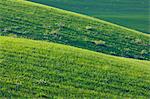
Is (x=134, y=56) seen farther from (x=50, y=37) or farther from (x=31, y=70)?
(x=31, y=70)

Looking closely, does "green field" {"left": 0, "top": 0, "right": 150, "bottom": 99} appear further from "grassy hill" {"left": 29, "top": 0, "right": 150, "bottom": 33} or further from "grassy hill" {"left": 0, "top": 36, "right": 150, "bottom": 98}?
"grassy hill" {"left": 29, "top": 0, "right": 150, "bottom": 33}

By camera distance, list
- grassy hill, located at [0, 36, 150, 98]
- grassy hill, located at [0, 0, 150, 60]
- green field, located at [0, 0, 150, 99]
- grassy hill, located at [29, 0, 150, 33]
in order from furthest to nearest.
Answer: grassy hill, located at [29, 0, 150, 33] → grassy hill, located at [0, 0, 150, 60] → green field, located at [0, 0, 150, 99] → grassy hill, located at [0, 36, 150, 98]

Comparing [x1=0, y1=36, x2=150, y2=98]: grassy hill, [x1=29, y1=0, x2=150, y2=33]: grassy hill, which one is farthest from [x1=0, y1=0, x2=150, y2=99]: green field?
[x1=29, y1=0, x2=150, y2=33]: grassy hill

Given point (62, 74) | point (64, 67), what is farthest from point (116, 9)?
point (62, 74)

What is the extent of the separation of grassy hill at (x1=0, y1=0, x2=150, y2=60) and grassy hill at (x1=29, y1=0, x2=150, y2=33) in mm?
12107

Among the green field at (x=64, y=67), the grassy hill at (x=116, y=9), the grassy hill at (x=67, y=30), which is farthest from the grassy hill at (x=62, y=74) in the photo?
the grassy hill at (x=116, y=9)

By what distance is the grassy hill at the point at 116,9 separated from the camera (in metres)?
55.1

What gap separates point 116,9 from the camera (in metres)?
64.3

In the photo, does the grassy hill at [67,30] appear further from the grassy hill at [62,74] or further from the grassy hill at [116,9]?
the grassy hill at [116,9]

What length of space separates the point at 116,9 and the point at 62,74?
4427 cm

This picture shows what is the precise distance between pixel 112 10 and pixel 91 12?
200 inches

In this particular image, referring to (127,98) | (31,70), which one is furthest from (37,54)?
(127,98)

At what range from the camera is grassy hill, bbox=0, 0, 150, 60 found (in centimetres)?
3400

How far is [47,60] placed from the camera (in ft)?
75.3
